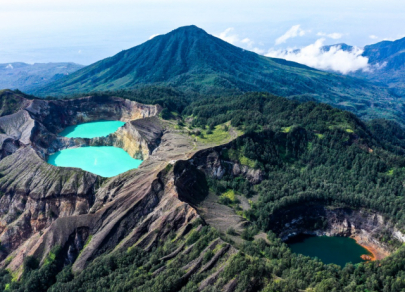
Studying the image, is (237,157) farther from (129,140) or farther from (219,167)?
(129,140)

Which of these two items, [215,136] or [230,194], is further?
[215,136]

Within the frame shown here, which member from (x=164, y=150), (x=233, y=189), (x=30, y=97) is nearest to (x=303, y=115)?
(x=233, y=189)

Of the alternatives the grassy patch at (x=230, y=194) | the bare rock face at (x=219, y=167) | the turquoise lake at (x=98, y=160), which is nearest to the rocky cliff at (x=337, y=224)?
the grassy patch at (x=230, y=194)

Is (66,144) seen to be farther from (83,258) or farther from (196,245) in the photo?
(196,245)

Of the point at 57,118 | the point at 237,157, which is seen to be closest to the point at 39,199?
the point at 237,157

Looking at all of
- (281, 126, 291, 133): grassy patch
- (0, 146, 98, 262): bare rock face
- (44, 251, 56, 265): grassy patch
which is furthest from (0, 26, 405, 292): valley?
(44, 251, 56, 265): grassy patch

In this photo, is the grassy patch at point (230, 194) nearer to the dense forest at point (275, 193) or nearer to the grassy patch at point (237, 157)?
the dense forest at point (275, 193)
